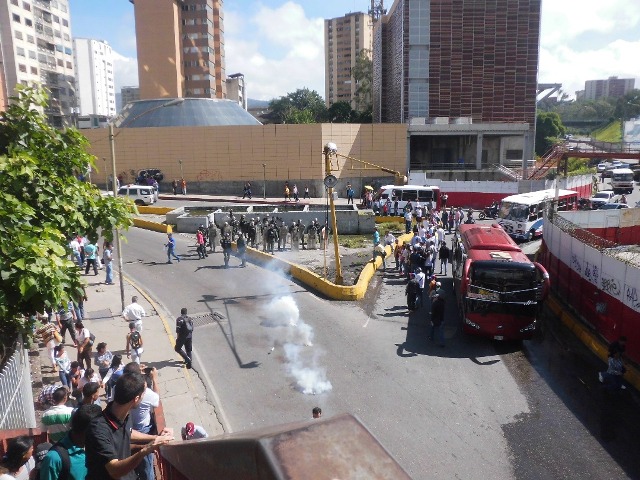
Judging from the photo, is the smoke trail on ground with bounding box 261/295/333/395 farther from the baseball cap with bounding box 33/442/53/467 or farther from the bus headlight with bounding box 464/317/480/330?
the baseball cap with bounding box 33/442/53/467

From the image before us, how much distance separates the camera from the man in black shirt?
356 centimetres

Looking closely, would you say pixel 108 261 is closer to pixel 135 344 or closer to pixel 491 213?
pixel 135 344

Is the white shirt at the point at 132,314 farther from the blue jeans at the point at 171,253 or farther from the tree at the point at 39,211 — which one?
the blue jeans at the point at 171,253

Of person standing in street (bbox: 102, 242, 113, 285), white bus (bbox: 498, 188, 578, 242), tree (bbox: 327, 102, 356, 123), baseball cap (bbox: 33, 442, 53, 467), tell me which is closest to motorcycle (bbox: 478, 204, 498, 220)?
white bus (bbox: 498, 188, 578, 242)

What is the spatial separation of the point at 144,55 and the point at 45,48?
1460cm

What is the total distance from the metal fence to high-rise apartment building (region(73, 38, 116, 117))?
13318 cm

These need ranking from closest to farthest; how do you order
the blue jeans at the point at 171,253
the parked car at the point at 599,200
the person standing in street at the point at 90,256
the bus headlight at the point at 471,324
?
→ the bus headlight at the point at 471,324 → the person standing in street at the point at 90,256 → the blue jeans at the point at 171,253 → the parked car at the point at 599,200

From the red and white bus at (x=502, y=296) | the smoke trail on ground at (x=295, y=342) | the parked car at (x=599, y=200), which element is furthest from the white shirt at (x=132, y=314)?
the parked car at (x=599, y=200)

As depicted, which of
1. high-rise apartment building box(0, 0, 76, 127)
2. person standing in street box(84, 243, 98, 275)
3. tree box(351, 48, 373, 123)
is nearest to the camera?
person standing in street box(84, 243, 98, 275)

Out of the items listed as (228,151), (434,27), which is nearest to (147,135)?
(228,151)

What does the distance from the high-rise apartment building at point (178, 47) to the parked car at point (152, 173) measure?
93.5 ft

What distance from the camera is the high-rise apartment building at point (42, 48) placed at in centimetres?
6381

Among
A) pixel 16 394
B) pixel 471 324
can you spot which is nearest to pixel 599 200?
pixel 471 324

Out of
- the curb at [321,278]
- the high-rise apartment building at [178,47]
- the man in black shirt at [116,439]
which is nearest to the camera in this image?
the man in black shirt at [116,439]
